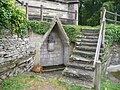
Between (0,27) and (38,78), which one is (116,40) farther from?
(0,27)

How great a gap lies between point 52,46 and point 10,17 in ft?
13.2

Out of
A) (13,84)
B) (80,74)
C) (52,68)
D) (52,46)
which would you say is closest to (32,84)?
(13,84)

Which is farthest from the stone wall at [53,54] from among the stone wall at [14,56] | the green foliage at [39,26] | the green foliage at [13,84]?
the green foliage at [13,84]

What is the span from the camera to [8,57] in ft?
20.1

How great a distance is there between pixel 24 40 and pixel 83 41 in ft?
9.52

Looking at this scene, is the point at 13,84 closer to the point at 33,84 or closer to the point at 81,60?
the point at 33,84

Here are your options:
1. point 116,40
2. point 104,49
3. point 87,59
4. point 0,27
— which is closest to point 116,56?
point 116,40

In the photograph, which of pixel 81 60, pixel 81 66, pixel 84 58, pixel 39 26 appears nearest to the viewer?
pixel 81 66

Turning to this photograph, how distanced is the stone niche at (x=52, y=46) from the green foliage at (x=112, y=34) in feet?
6.56

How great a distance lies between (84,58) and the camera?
784 cm

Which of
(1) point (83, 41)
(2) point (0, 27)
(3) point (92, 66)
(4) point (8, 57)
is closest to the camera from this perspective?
(2) point (0, 27)

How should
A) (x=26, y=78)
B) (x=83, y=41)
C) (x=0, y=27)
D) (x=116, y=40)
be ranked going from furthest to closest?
(x=116, y=40), (x=83, y=41), (x=26, y=78), (x=0, y=27)

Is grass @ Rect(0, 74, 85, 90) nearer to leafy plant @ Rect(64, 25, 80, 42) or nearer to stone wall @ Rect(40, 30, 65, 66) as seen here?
stone wall @ Rect(40, 30, 65, 66)

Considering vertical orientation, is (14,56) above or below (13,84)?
above
